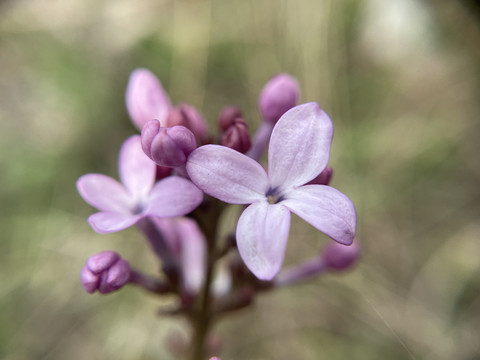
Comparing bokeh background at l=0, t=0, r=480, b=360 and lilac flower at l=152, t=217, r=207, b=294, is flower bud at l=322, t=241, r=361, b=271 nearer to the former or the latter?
lilac flower at l=152, t=217, r=207, b=294

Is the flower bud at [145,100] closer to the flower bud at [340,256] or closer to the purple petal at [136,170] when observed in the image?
the purple petal at [136,170]

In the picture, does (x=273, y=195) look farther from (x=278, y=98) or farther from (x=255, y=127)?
(x=255, y=127)

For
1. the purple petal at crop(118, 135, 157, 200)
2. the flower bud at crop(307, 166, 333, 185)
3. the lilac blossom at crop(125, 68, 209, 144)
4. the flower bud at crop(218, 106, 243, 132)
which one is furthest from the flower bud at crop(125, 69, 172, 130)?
the flower bud at crop(307, 166, 333, 185)

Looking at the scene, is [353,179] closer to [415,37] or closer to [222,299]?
[415,37]

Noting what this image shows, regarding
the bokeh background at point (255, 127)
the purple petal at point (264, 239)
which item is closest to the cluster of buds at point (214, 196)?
the purple petal at point (264, 239)

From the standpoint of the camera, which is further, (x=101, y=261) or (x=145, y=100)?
(x=145, y=100)

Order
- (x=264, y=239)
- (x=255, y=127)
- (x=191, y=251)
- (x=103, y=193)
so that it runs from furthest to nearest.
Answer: (x=255, y=127), (x=191, y=251), (x=103, y=193), (x=264, y=239)

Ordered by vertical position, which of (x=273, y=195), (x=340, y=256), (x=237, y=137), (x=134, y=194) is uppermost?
(x=237, y=137)

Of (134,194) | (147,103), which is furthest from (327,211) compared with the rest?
(147,103)
